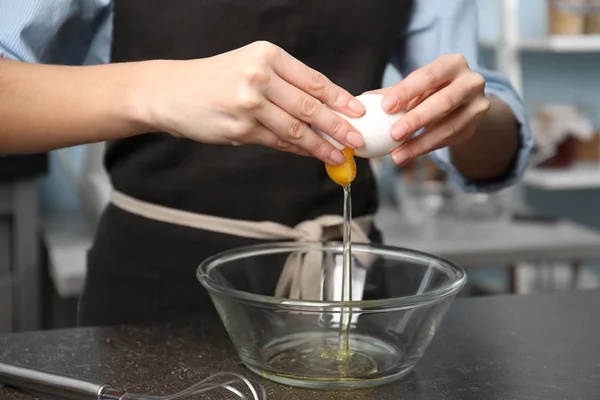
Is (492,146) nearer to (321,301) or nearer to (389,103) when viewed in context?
(389,103)

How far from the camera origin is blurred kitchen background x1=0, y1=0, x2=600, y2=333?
1938 millimetres

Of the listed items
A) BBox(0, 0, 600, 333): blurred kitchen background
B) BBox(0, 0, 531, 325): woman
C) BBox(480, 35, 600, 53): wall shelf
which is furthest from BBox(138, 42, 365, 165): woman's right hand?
BBox(480, 35, 600, 53): wall shelf

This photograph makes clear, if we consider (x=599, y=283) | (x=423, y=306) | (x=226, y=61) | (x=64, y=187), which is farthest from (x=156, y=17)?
(x=599, y=283)

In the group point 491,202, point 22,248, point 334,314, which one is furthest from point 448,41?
point 22,248

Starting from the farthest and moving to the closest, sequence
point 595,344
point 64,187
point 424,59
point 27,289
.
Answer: point 64,187 < point 27,289 < point 424,59 < point 595,344

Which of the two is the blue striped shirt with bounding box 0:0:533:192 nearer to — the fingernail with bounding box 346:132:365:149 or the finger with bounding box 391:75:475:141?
the finger with bounding box 391:75:475:141

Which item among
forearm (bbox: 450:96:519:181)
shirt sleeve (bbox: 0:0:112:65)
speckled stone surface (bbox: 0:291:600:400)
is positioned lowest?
speckled stone surface (bbox: 0:291:600:400)

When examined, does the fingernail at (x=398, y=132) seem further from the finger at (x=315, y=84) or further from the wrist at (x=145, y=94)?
the wrist at (x=145, y=94)

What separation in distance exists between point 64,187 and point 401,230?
0.88 meters

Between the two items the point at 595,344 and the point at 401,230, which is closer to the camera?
the point at 595,344

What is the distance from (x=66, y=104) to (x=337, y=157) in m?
0.26

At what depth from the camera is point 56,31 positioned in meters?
0.98

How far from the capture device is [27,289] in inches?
77.0

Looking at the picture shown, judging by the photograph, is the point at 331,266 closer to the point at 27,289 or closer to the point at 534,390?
the point at 534,390
